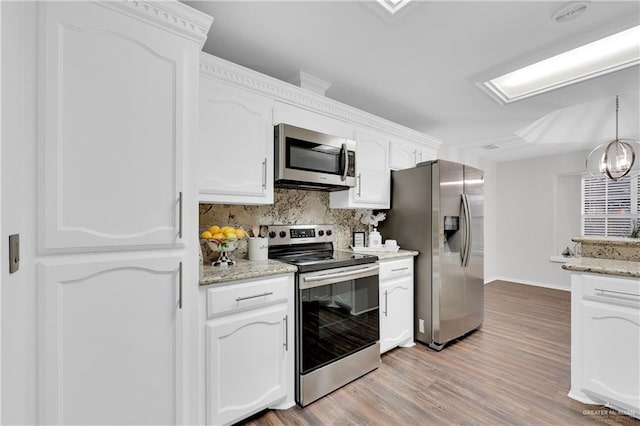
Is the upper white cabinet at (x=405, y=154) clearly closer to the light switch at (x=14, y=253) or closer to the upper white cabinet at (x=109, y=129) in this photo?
the upper white cabinet at (x=109, y=129)

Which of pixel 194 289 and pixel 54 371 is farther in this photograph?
pixel 194 289

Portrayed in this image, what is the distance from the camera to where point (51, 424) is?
1.08 meters

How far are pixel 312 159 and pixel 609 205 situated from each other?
523cm

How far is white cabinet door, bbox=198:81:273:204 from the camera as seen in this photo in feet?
5.78

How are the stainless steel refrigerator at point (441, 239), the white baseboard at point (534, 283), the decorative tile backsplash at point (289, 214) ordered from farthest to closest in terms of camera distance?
1. the white baseboard at point (534, 283)
2. the stainless steel refrigerator at point (441, 239)
3. the decorative tile backsplash at point (289, 214)

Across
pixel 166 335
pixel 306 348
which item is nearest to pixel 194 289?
pixel 166 335

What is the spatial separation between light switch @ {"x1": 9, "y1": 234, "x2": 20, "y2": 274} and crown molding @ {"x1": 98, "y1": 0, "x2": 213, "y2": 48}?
Answer: 0.94 meters

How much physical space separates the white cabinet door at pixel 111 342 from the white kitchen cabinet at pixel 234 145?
65 cm

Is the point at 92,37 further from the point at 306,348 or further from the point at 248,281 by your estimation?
the point at 306,348

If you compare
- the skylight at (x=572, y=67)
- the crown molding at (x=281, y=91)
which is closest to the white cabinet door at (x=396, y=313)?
the crown molding at (x=281, y=91)

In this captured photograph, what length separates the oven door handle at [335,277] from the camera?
1.85 metres

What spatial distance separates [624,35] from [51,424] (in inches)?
151

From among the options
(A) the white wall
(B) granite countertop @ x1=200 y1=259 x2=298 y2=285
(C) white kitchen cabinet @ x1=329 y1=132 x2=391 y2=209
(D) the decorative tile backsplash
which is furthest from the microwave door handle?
(A) the white wall

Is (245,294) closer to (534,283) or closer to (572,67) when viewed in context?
(572,67)
